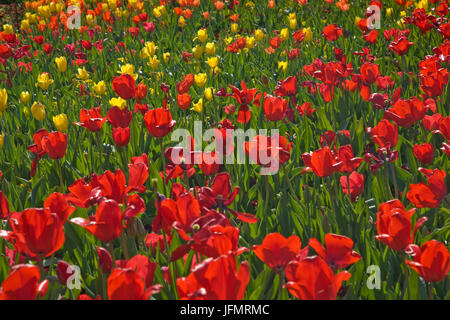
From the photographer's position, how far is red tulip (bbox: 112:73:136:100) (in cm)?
259

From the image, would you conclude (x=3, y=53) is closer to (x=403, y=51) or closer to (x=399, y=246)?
(x=403, y=51)

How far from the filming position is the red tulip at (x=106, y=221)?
1227 mm

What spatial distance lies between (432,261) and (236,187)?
522 mm

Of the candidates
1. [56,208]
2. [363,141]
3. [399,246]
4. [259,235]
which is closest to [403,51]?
[363,141]

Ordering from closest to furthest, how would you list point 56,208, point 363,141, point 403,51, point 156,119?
point 56,208 → point 156,119 → point 363,141 → point 403,51

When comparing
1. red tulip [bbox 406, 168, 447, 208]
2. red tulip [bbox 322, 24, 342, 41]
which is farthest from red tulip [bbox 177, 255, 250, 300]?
red tulip [bbox 322, 24, 342, 41]

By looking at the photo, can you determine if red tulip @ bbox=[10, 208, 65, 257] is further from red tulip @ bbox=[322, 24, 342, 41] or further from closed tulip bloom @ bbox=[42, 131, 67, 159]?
red tulip @ bbox=[322, 24, 342, 41]

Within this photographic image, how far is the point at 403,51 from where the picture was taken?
10.3 feet

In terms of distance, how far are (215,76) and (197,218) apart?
273 centimetres

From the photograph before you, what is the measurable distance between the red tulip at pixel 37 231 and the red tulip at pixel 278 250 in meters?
0.44

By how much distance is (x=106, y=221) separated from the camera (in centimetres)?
124

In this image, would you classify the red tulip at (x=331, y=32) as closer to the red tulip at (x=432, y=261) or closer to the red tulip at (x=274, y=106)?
the red tulip at (x=274, y=106)

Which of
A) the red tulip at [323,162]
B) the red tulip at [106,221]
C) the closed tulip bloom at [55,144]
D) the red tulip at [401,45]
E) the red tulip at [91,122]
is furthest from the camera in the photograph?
the red tulip at [401,45]

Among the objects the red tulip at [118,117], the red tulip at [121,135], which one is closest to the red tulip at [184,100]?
the red tulip at [118,117]
